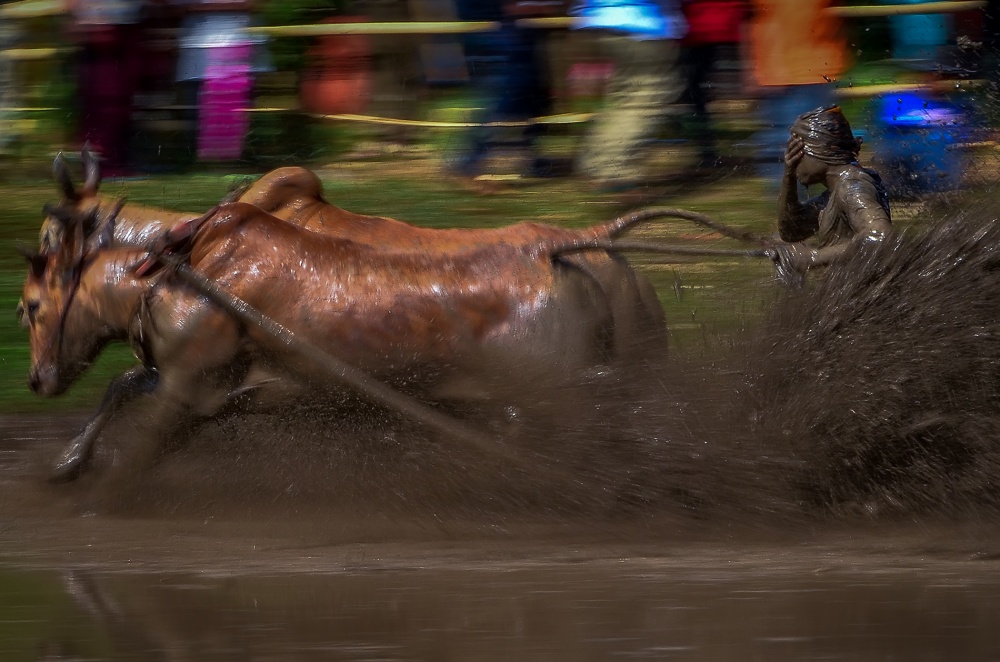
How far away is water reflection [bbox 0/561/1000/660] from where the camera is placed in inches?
182

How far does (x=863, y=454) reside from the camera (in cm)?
578

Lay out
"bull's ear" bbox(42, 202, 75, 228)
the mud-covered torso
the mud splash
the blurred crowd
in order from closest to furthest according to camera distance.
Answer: the mud splash, the mud-covered torso, "bull's ear" bbox(42, 202, 75, 228), the blurred crowd

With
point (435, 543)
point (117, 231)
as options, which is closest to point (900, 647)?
point (435, 543)

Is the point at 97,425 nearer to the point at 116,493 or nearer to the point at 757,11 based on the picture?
the point at 116,493

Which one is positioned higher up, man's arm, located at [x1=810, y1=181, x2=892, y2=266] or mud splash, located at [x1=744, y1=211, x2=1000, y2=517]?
man's arm, located at [x1=810, y1=181, x2=892, y2=266]

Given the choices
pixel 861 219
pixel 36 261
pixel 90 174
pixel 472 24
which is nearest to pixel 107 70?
pixel 472 24

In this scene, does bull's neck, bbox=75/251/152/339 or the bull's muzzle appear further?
the bull's muzzle

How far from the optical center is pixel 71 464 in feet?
20.6

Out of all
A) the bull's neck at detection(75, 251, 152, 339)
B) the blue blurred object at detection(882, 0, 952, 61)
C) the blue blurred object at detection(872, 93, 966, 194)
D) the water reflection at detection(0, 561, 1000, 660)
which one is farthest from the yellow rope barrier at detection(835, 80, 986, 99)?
the bull's neck at detection(75, 251, 152, 339)

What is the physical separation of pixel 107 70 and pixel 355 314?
5.53 meters

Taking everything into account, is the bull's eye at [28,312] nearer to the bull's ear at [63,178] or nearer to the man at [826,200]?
the bull's ear at [63,178]

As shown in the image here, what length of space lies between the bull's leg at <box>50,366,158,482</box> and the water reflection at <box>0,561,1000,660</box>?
2.76 feet

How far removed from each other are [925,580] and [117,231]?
130 inches

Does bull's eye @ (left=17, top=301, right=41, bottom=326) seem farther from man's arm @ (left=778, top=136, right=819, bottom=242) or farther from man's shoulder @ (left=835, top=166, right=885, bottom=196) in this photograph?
man's shoulder @ (left=835, top=166, right=885, bottom=196)
